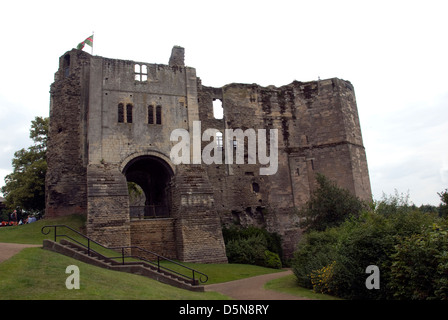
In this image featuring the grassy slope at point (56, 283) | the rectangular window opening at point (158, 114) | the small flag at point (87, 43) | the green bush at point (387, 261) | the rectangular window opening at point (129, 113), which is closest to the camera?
the grassy slope at point (56, 283)

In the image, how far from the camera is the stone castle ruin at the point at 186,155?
1953cm

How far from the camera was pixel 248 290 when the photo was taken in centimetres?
1273

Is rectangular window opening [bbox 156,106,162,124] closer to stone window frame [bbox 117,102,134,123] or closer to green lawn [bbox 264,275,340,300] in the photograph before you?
stone window frame [bbox 117,102,134,123]

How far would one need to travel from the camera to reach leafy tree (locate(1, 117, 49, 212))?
87.4ft

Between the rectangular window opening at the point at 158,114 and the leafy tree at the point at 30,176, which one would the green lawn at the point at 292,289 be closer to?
the rectangular window opening at the point at 158,114

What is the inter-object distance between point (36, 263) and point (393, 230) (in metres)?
Result: 10.3

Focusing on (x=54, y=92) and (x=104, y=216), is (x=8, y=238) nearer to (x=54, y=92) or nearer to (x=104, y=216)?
(x=104, y=216)

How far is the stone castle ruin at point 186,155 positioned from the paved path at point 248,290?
13.8 ft

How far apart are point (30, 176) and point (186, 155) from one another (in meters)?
13.1

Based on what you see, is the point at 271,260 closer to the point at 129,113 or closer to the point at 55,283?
the point at 129,113

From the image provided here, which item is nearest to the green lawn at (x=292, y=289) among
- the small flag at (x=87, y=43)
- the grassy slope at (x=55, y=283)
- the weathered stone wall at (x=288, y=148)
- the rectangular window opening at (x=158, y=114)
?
the grassy slope at (x=55, y=283)

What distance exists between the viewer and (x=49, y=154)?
22453 mm

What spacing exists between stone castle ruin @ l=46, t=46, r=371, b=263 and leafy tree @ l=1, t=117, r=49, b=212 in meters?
6.14

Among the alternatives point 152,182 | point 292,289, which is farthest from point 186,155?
point 292,289
